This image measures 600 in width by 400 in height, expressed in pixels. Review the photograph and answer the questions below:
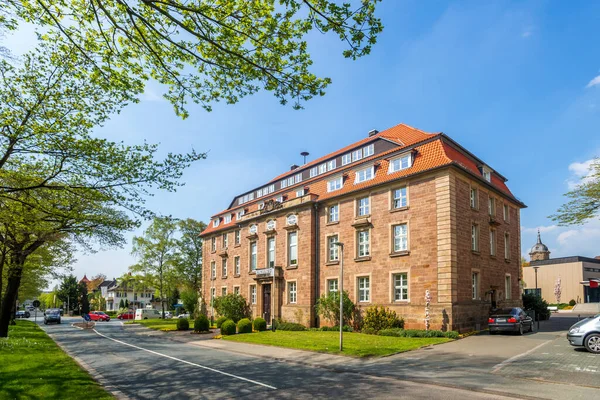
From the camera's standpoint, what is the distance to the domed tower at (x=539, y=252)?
72.3m

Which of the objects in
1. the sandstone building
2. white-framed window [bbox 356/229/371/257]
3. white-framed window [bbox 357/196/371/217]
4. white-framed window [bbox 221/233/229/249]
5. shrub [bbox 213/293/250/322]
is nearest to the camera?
the sandstone building

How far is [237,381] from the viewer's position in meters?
12.1

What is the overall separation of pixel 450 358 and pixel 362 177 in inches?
607

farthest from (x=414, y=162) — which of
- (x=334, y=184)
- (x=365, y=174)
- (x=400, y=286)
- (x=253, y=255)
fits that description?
(x=253, y=255)

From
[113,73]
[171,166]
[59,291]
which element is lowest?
[59,291]

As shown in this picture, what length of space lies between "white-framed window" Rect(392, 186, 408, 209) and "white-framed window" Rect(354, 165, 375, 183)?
97.6 inches

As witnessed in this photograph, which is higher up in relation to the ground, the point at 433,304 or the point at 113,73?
the point at 113,73

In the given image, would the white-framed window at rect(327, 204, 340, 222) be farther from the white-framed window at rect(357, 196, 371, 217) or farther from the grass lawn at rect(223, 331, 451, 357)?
the grass lawn at rect(223, 331, 451, 357)

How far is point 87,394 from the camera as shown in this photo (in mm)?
9859

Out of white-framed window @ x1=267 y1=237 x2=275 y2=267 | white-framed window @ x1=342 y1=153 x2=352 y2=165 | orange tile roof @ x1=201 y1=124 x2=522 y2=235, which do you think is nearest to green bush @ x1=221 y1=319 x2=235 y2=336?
white-framed window @ x1=267 y1=237 x2=275 y2=267

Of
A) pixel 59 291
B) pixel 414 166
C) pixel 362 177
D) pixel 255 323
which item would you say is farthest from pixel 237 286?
pixel 59 291

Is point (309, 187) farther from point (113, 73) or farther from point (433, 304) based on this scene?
point (113, 73)

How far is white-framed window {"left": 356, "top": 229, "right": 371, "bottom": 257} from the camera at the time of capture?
91.8 feet

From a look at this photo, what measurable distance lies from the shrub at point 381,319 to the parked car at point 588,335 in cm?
967
